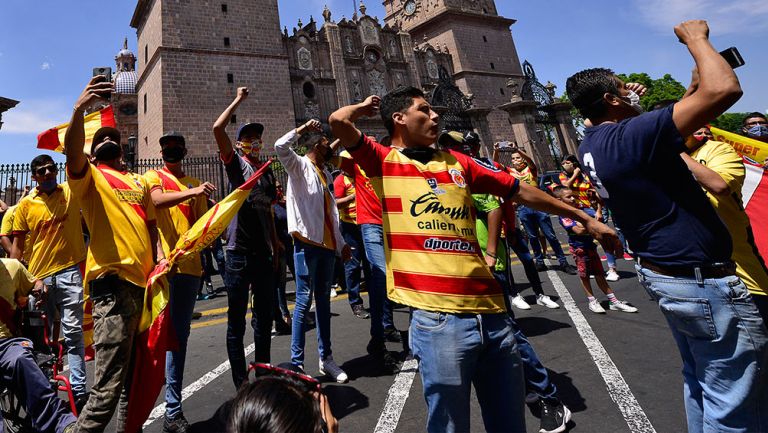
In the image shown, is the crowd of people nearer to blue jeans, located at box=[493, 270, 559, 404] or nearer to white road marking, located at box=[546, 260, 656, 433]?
blue jeans, located at box=[493, 270, 559, 404]

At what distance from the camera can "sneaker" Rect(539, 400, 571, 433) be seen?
8.16ft

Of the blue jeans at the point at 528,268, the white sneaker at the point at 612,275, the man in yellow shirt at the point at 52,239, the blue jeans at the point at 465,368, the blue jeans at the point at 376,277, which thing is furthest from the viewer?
the white sneaker at the point at 612,275

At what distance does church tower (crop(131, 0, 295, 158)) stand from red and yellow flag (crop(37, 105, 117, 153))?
70.0 feet

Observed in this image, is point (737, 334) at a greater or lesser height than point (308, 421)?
lesser

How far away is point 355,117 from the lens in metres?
1.96

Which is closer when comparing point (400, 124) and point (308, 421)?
point (308, 421)

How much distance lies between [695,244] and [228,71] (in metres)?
26.5

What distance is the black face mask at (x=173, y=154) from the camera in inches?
131

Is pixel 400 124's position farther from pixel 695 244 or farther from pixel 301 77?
pixel 301 77

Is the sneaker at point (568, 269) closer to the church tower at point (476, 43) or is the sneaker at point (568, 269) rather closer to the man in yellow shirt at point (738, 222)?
the man in yellow shirt at point (738, 222)

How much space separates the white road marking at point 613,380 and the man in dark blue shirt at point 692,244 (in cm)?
50

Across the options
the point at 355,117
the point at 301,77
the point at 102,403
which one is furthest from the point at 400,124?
the point at 301,77

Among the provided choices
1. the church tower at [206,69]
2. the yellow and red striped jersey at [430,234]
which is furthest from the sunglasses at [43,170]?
the church tower at [206,69]

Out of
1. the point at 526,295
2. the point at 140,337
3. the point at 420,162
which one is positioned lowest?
the point at 526,295
